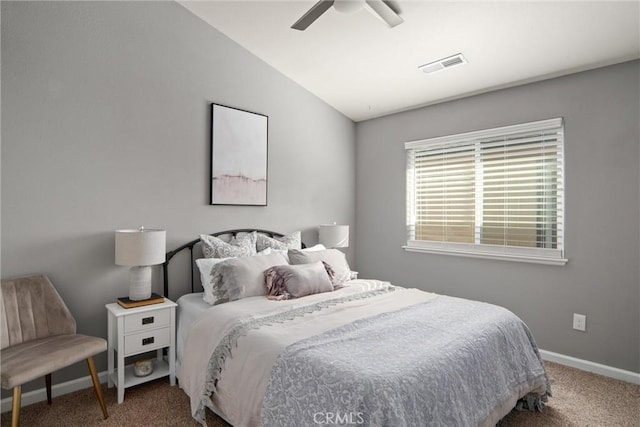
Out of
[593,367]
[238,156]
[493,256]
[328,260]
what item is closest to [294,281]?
[328,260]

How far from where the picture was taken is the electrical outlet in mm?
3096

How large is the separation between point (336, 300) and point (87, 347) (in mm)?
1616

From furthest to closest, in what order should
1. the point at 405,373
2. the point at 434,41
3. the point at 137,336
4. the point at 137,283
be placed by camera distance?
the point at 434,41 < the point at 137,283 < the point at 137,336 < the point at 405,373

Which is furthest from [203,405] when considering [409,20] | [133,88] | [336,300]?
[409,20]

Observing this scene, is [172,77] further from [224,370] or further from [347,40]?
[224,370]

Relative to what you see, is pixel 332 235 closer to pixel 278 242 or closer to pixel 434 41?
pixel 278 242

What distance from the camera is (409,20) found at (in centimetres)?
278

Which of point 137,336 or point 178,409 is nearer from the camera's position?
point 178,409

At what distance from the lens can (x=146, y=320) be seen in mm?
2604

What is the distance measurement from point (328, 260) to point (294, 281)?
607 mm

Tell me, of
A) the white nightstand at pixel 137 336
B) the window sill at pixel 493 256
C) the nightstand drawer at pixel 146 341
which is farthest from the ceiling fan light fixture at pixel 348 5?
the window sill at pixel 493 256

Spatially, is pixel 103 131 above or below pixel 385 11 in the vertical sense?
below

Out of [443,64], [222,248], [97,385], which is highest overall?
[443,64]

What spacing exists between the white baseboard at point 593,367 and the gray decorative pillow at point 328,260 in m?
1.94
